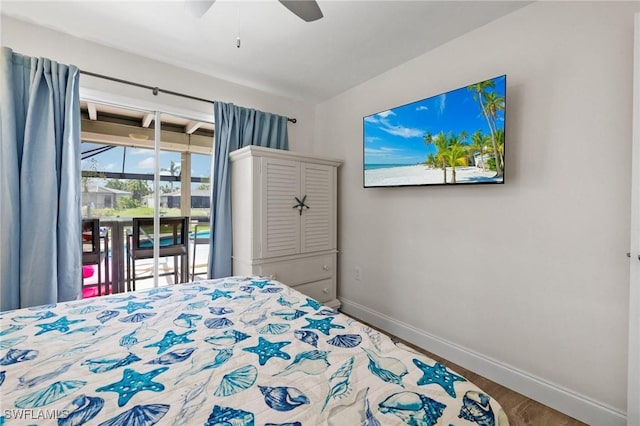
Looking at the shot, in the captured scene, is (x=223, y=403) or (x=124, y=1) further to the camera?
(x=124, y=1)

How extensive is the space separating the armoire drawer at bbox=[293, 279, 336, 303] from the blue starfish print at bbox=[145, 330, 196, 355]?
5.78 feet

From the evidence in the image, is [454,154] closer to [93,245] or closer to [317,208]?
[317,208]

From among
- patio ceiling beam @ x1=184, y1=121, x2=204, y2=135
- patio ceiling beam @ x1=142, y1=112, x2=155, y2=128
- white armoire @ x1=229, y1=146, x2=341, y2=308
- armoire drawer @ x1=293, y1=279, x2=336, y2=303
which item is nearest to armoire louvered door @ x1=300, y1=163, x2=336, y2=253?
white armoire @ x1=229, y1=146, x2=341, y2=308

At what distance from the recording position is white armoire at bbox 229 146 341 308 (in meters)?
2.58

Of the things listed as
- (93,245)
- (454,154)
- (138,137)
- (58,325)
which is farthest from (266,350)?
(138,137)

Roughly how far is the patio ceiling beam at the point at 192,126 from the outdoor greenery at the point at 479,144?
7.25ft

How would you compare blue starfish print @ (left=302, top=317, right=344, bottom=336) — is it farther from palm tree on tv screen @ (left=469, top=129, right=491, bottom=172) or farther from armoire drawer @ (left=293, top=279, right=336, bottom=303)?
armoire drawer @ (left=293, top=279, right=336, bottom=303)

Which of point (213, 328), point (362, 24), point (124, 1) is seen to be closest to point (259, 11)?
point (362, 24)

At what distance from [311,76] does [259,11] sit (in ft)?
3.30

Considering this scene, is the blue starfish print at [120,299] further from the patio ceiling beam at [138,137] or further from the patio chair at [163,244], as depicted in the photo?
the patio ceiling beam at [138,137]

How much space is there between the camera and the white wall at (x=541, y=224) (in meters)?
1.56

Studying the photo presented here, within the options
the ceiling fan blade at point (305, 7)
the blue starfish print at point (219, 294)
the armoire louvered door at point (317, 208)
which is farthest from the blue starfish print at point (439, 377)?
the armoire louvered door at point (317, 208)

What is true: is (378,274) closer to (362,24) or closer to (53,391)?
(362,24)

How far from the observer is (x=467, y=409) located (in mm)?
760
